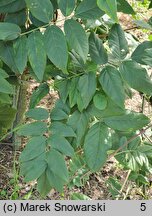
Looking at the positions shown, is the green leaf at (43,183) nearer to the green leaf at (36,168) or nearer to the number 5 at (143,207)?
the green leaf at (36,168)

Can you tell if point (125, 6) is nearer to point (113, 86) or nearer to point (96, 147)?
point (113, 86)

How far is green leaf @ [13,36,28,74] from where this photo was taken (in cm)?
110

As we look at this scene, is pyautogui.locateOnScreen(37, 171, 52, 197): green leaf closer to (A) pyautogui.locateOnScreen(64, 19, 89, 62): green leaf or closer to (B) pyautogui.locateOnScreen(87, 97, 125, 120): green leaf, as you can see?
(B) pyautogui.locateOnScreen(87, 97, 125, 120): green leaf

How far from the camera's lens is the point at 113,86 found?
113 centimetres

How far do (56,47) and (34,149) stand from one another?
13.1 inches

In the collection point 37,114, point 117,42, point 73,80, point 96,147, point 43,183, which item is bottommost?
point 43,183

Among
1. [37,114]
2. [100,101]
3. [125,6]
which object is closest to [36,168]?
[37,114]

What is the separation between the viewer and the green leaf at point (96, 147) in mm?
1209

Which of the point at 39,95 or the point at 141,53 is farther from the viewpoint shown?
the point at 39,95

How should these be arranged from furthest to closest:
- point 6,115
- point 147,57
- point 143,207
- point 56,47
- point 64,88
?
point 6,115
point 143,207
point 64,88
point 147,57
point 56,47

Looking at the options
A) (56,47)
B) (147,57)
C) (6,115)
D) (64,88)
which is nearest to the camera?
(56,47)

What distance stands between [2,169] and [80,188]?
397mm

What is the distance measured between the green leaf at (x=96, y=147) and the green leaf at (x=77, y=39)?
0.28m

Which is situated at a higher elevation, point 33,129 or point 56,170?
point 33,129
